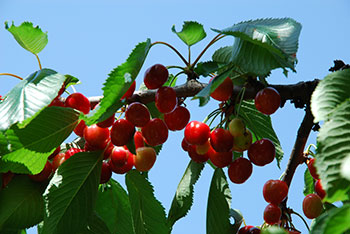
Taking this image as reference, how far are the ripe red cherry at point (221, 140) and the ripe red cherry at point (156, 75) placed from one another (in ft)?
0.68

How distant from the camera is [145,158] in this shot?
4.20 feet

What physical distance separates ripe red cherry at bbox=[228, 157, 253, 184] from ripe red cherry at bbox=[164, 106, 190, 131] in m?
0.20

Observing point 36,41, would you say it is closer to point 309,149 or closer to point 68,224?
point 68,224

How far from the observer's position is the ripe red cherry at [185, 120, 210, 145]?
49.9 inches

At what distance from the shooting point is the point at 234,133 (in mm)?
1277

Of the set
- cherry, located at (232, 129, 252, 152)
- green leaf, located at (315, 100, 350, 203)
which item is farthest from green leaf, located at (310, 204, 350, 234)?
cherry, located at (232, 129, 252, 152)

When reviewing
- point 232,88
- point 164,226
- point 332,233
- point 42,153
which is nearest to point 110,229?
point 164,226

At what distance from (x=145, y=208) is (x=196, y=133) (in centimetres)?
30

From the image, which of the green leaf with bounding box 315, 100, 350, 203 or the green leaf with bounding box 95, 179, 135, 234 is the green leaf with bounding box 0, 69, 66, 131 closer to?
the green leaf with bounding box 95, 179, 135, 234

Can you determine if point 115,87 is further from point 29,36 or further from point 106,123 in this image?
point 29,36

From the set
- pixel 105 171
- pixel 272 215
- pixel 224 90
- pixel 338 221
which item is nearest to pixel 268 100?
pixel 224 90

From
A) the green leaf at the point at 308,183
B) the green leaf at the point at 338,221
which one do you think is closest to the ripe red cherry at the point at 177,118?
the green leaf at the point at 308,183

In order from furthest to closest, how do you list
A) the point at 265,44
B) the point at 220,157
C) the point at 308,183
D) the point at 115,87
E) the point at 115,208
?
the point at 308,183, the point at 115,208, the point at 220,157, the point at 115,87, the point at 265,44

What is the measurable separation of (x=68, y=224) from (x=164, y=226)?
296 millimetres
